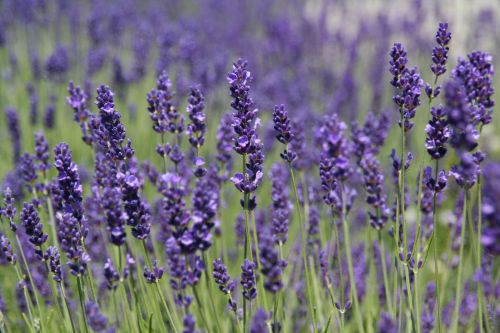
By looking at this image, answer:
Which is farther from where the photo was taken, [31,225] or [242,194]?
[242,194]

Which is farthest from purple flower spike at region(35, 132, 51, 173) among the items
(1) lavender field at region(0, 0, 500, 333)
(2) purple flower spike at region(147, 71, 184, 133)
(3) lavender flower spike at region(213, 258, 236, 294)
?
(3) lavender flower spike at region(213, 258, 236, 294)

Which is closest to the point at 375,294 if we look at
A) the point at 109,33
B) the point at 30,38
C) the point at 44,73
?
the point at 44,73

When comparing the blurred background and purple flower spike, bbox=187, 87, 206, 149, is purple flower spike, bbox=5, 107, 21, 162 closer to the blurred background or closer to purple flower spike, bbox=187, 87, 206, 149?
the blurred background

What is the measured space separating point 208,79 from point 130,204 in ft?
12.2

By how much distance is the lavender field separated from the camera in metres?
2.06

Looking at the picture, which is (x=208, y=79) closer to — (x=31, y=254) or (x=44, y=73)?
(x=44, y=73)

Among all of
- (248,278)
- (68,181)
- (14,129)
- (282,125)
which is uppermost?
(14,129)

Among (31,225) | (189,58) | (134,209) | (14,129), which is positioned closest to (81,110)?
(31,225)

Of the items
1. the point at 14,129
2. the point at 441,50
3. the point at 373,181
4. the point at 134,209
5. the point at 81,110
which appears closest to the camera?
the point at 134,209

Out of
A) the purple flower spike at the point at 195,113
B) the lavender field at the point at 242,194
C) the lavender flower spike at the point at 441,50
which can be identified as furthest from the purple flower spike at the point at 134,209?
the lavender flower spike at the point at 441,50

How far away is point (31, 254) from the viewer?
→ 331cm

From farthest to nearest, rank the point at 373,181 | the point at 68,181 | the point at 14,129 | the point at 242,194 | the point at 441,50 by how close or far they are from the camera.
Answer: the point at 242,194 < the point at 14,129 < the point at 373,181 < the point at 441,50 < the point at 68,181

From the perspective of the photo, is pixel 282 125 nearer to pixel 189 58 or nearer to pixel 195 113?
pixel 195 113

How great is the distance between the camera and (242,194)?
17.3 ft
